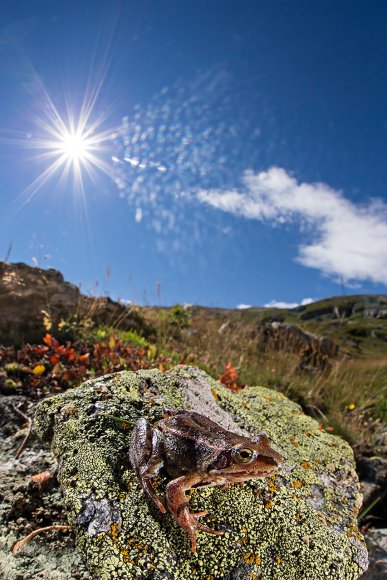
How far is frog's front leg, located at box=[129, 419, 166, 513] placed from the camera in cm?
226

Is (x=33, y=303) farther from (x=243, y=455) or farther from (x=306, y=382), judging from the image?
(x=243, y=455)

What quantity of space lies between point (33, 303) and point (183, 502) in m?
7.53

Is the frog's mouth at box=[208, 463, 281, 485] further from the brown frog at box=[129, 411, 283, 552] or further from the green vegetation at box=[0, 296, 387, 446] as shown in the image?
the green vegetation at box=[0, 296, 387, 446]

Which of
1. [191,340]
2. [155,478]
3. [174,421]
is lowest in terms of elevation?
[155,478]

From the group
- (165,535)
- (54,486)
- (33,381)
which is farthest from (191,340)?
Result: (165,535)

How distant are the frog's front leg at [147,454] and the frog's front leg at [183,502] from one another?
0.10m

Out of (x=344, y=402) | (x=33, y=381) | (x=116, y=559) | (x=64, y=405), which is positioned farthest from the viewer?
(x=344, y=402)

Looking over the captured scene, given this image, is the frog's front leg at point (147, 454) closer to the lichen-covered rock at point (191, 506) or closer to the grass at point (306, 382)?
the lichen-covered rock at point (191, 506)

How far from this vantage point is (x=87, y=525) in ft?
7.18

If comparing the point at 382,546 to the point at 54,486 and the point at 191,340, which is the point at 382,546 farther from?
the point at 191,340

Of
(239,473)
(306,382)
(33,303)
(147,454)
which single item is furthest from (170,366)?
(306,382)

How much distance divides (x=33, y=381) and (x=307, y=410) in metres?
6.15

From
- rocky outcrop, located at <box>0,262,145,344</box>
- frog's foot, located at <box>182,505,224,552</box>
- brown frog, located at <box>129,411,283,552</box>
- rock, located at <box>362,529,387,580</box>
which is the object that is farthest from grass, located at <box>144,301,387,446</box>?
frog's foot, located at <box>182,505,224,552</box>

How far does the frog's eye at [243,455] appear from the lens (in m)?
2.12
